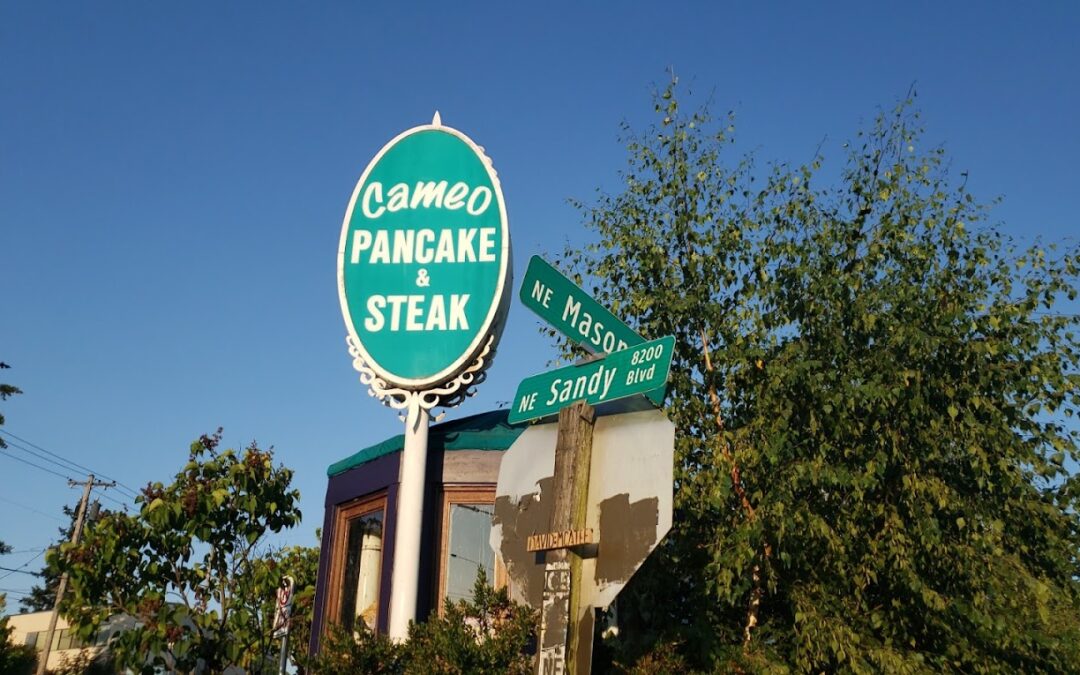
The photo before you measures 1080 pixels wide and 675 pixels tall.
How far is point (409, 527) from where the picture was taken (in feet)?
53.4

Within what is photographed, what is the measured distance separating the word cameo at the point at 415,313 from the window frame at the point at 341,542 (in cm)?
280

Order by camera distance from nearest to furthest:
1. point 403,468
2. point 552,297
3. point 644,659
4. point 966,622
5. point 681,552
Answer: point 552,297 < point 644,659 < point 966,622 < point 681,552 < point 403,468

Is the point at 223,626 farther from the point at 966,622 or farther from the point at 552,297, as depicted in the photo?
the point at 552,297

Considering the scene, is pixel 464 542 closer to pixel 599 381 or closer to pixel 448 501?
pixel 448 501

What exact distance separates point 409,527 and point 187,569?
446cm

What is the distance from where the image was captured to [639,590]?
45.2 ft

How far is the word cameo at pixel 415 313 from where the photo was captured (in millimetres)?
17547

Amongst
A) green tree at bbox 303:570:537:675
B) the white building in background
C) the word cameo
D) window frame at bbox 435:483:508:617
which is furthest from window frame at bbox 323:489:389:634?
the white building in background

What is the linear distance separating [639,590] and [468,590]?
4.08m

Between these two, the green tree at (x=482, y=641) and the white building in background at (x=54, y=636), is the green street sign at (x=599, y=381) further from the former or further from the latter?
the white building in background at (x=54, y=636)

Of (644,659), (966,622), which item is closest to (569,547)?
(644,659)

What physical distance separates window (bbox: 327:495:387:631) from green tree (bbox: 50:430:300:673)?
1.11 meters

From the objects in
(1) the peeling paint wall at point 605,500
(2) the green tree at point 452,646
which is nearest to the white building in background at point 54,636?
(2) the green tree at point 452,646

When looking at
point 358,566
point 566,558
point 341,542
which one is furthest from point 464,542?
point 566,558
